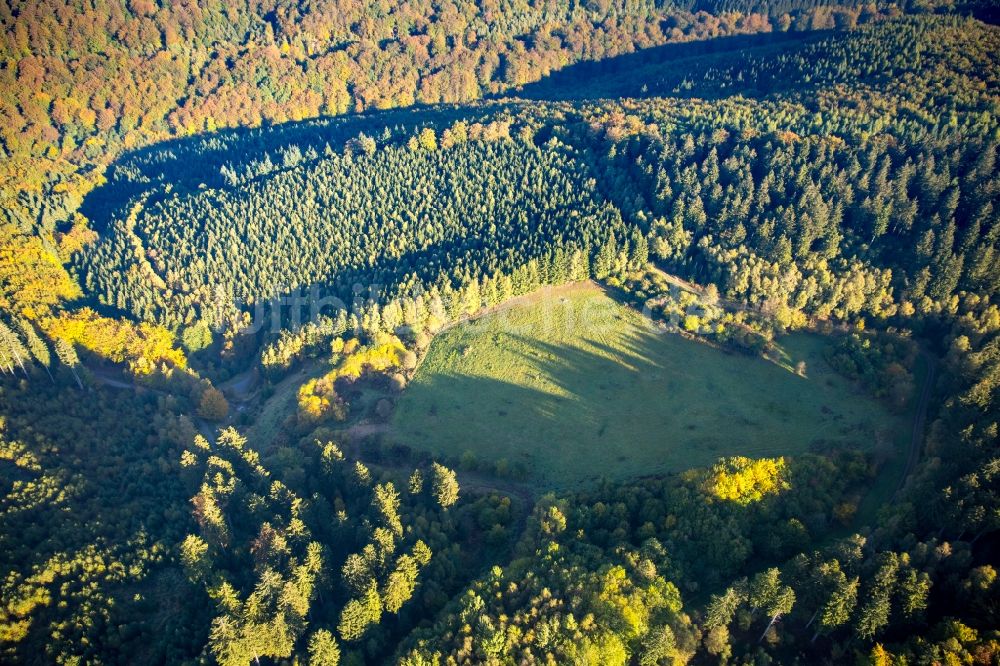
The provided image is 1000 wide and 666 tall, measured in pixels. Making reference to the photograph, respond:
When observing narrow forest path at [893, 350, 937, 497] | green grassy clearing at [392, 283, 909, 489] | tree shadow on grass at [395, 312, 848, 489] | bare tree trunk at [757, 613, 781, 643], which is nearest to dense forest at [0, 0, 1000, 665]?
bare tree trunk at [757, 613, 781, 643]

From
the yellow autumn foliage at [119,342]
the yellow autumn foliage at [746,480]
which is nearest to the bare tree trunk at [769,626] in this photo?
the yellow autumn foliage at [746,480]

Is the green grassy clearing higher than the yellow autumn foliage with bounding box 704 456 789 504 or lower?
lower

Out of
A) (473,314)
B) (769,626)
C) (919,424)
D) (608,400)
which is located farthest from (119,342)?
(919,424)

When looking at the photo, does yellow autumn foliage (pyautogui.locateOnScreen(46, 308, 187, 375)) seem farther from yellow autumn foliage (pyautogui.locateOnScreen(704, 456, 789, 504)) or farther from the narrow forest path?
the narrow forest path

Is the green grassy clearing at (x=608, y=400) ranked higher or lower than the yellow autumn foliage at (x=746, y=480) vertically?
A: lower

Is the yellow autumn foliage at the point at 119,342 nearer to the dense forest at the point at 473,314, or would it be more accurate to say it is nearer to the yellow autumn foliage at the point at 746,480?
the dense forest at the point at 473,314

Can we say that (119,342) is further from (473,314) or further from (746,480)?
(746,480)

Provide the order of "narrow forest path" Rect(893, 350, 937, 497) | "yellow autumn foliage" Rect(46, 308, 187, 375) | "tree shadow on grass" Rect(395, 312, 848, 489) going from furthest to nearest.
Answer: "yellow autumn foliage" Rect(46, 308, 187, 375) < "tree shadow on grass" Rect(395, 312, 848, 489) < "narrow forest path" Rect(893, 350, 937, 497)

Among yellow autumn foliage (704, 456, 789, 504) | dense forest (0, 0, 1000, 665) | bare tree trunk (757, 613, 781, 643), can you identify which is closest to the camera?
bare tree trunk (757, 613, 781, 643)
